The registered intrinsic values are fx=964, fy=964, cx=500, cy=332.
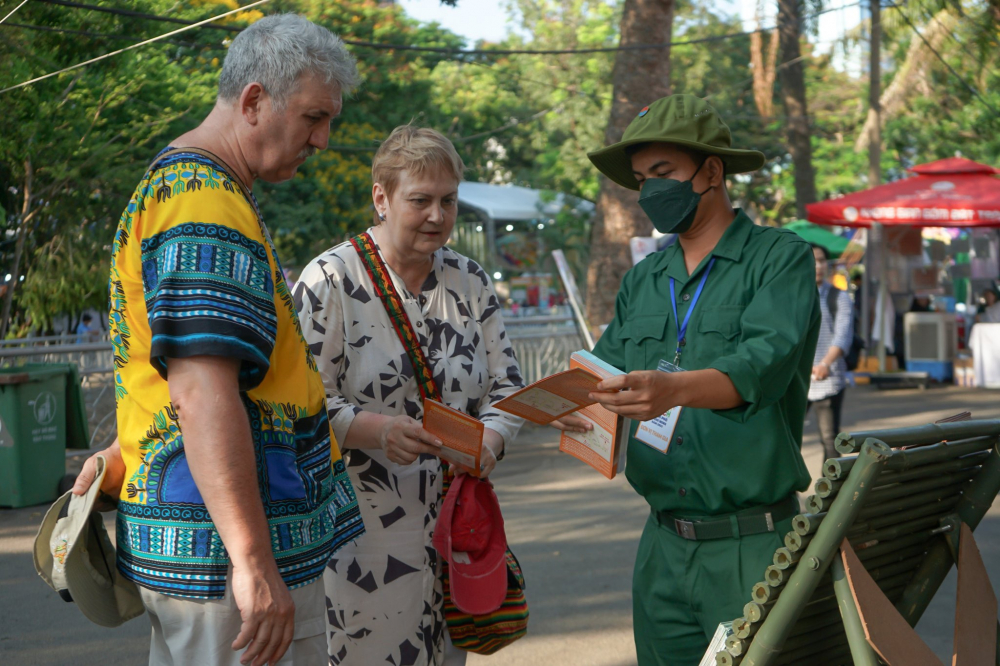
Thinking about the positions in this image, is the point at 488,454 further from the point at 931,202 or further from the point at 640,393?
the point at 931,202

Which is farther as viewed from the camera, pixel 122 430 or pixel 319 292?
pixel 319 292

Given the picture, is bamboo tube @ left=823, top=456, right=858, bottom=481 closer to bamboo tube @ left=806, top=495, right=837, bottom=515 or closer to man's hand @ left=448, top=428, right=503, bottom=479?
bamboo tube @ left=806, top=495, right=837, bottom=515

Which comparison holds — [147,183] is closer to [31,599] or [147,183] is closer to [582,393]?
[582,393]

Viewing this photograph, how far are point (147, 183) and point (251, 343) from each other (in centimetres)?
39

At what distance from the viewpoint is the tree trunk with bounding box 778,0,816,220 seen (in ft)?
61.7

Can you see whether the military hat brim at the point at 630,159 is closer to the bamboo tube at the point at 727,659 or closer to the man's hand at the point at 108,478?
the bamboo tube at the point at 727,659

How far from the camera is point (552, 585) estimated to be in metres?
5.67

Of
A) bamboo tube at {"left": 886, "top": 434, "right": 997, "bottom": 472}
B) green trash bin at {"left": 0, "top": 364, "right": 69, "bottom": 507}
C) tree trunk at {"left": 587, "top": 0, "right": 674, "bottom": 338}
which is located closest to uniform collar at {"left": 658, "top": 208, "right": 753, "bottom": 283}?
bamboo tube at {"left": 886, "top": 434, "right": 997, "bottom": 472}

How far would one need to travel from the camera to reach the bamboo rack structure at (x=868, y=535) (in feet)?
5.86

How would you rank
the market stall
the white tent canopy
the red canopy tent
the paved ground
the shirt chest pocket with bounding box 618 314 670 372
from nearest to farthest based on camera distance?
1. the shirt chest pocket with bounding box 618 314 670 372
2. the paved ground
3. the red canopy tent
4. the market stall
5. the white tent canopy

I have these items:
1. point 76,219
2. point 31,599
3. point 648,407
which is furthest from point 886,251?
point 648,407

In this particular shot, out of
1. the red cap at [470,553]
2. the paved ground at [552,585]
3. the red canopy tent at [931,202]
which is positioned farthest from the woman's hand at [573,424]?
the red canopy tent at [931,202]

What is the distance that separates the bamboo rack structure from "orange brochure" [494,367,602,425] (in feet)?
1.96

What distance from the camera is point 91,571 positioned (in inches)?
81.7
